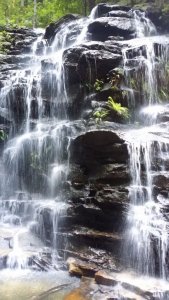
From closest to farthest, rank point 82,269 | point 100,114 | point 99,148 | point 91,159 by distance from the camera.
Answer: point 82,269, point 99,148, point 91,159, point 100,114

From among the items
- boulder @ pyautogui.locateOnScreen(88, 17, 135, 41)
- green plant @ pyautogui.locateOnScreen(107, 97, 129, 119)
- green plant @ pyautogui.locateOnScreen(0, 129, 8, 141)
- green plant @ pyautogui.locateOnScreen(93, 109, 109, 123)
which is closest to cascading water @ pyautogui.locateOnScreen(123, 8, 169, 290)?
green plant @ pyautogui.locateOnScreen(107, 97, 129, 119)

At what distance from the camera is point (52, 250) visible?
9.16 meters

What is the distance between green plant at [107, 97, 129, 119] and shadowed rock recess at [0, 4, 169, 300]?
3 cm

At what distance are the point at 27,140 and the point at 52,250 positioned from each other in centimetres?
455

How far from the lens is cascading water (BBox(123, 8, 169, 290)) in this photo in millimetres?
8141

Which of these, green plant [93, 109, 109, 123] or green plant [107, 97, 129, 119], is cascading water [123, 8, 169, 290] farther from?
green plant [93, 109, 109, 123]

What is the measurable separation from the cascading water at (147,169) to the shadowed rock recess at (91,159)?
26mm

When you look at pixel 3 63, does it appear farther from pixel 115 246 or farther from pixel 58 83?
pixel 115 246

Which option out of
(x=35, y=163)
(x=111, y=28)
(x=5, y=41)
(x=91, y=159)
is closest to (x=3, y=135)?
(x=35, y=163)

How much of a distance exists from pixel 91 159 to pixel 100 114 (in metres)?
1.96

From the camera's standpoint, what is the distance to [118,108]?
11734mm

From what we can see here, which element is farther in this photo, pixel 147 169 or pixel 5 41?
pixel 5 41

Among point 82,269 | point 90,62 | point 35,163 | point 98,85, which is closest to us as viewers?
point 82,269

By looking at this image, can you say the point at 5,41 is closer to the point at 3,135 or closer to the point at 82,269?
the point at 3,135
